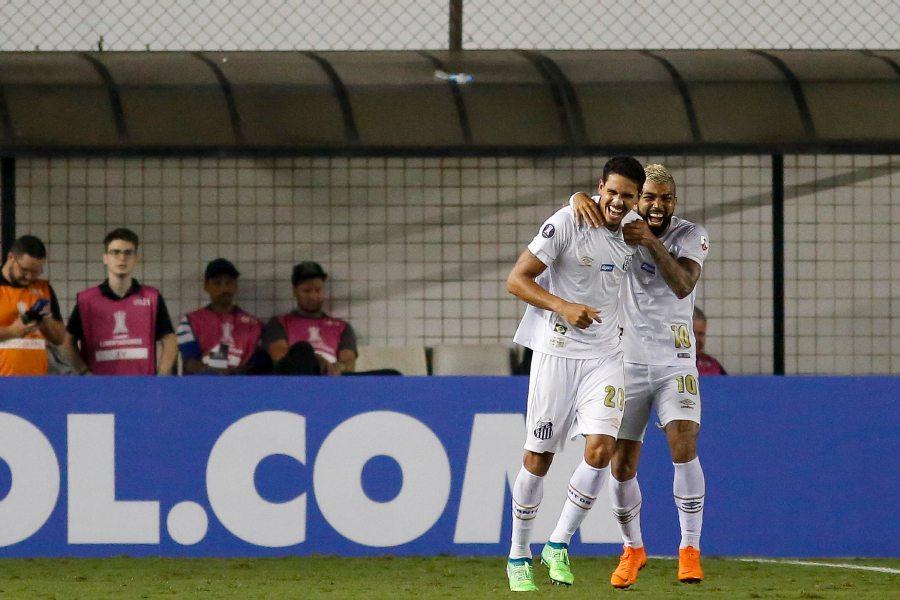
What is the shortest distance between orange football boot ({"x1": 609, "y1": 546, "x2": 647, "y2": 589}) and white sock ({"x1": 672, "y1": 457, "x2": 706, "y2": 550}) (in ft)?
0.75

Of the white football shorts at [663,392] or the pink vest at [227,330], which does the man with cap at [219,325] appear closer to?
the pink vest at [227,330]

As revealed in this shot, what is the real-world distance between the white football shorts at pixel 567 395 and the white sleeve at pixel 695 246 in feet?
1.77

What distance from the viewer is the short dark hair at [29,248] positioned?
8.19 meters

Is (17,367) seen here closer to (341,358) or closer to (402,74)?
(341,358)

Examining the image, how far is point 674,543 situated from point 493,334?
244 cm

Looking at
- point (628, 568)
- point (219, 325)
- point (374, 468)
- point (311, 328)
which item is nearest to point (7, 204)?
point (219, 325)

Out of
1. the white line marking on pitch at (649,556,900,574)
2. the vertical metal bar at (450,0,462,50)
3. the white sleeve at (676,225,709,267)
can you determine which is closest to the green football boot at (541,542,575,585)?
the white sleeve at (676,225,709,267)

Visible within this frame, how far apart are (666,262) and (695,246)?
0.89ft

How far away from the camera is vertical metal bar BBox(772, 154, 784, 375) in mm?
8992

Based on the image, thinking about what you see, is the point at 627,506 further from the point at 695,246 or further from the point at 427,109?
the point at 427,109

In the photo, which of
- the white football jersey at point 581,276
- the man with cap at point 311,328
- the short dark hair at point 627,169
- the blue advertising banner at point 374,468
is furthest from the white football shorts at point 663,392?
the man with cap at point 311,328

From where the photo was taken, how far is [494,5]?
30.9 ft

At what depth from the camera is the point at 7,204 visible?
8.98 m

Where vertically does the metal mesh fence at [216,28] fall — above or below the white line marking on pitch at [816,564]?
above
